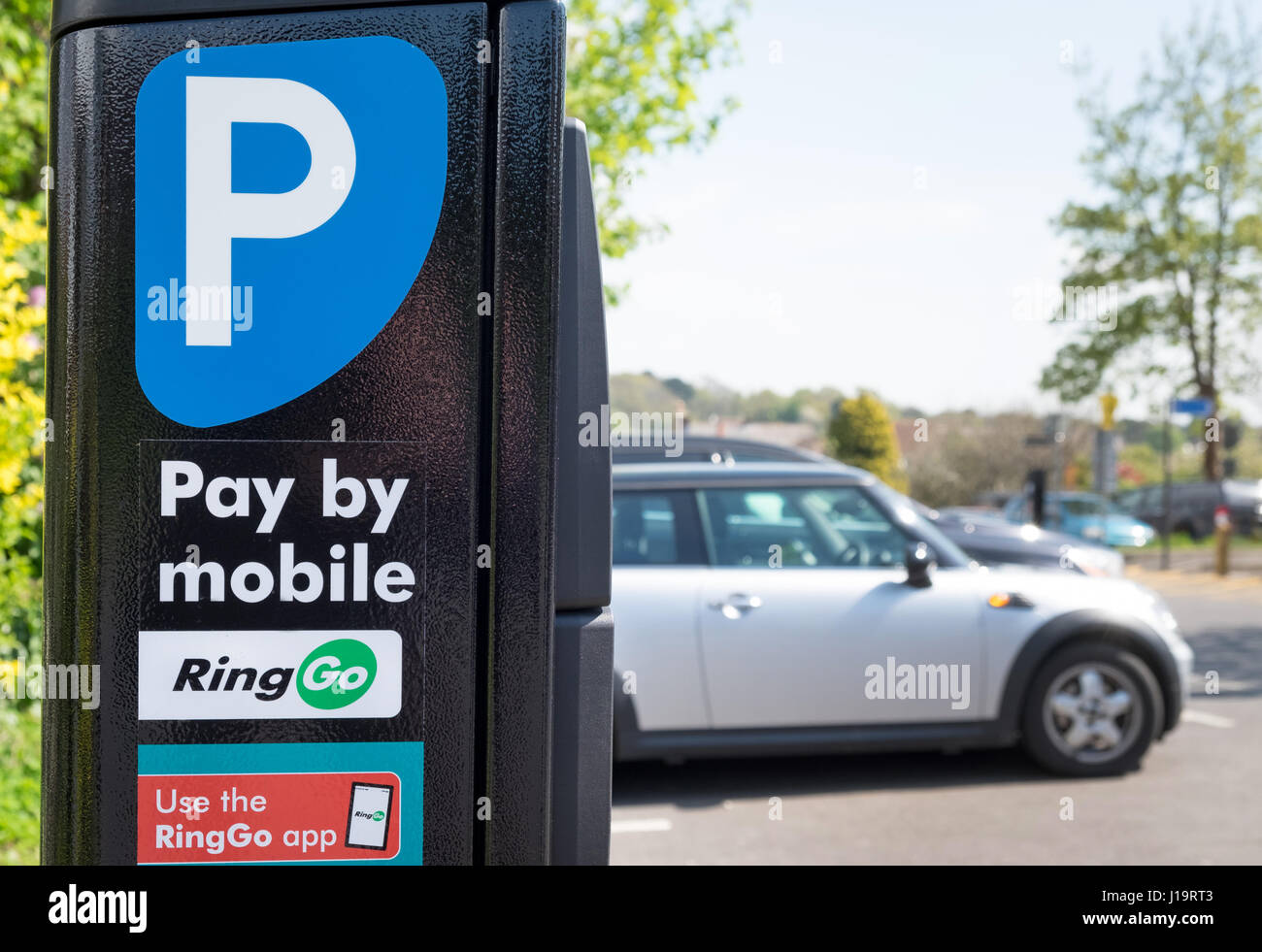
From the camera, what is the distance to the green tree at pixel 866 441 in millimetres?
12328

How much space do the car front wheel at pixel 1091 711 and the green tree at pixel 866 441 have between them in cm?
614

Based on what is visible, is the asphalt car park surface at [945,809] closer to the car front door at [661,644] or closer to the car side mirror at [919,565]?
the car front door at [661,644]

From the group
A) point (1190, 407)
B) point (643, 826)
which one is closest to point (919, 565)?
point (643, 826)

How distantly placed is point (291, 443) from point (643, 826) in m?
4.26

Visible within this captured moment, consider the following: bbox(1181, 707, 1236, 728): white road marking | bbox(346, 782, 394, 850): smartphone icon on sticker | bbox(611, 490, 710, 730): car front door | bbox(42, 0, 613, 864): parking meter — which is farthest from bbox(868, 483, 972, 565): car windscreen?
bbox(346, 782, 394, 850): smartphone icon on sticker

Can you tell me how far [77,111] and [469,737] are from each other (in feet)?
3.13

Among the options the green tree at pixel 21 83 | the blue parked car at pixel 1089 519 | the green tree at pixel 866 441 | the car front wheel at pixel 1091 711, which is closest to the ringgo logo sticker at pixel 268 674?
the car front wheel at pixel 1091 711

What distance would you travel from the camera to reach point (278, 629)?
144 centimetres

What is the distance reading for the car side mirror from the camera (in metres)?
5.59

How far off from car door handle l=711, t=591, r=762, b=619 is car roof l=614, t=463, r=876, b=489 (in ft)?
2.09

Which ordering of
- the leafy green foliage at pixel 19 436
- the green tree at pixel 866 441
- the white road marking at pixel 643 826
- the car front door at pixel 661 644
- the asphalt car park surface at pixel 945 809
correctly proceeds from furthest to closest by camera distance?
the green tree at pixel 866 441, the car front door at pixel 661 644, the white road marking at pixel 643 826, the asphalt car park surface at pixel 945 809, the leafy green foliage at pixel 19 436

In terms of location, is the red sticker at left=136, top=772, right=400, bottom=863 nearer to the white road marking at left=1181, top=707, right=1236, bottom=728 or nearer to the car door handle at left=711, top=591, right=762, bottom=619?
the car door handle at left=711, top=591, right=762, bottom=619

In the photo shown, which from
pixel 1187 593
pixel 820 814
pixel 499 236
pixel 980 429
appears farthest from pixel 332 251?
pixel 980 429
